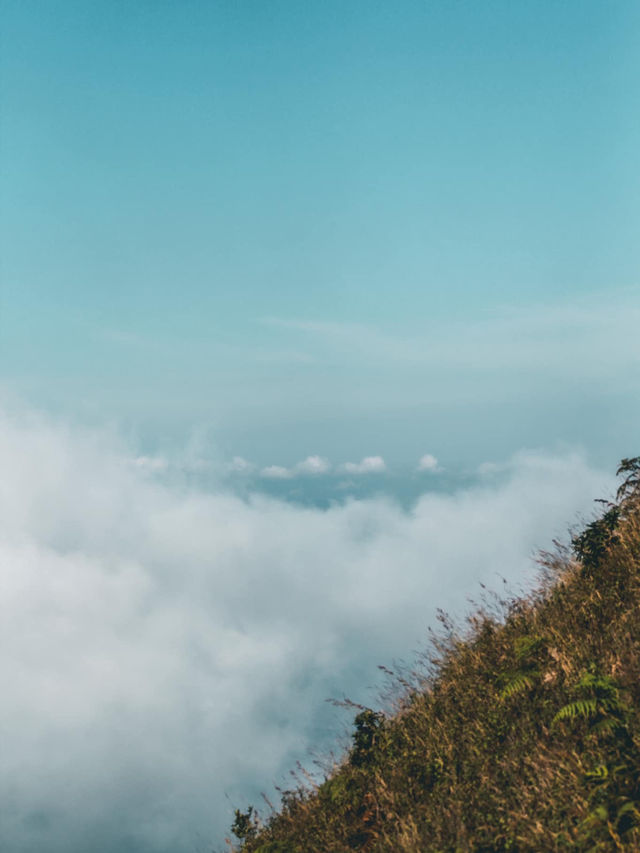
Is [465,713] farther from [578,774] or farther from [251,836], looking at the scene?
[251,836]

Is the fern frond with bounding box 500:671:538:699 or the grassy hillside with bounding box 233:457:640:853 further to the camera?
the fern frond with bounding box 500:671:538:699

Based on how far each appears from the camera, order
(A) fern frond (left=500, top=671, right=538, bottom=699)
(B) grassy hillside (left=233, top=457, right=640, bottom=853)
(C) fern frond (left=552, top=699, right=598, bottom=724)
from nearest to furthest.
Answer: (B) grassy hillside (left=233, top=457, right=640, bottom=853), (C) fern frond (left=552, top=699, right=598, bottom=724), (A) fern frond (left=500, top=671, right=538, bottom=699)

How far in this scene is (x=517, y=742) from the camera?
5.21 metres

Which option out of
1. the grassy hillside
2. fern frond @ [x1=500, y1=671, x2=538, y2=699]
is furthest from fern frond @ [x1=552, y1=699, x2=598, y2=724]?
fern frond @ [x1=500, y1=671, x2=538, y2=699]

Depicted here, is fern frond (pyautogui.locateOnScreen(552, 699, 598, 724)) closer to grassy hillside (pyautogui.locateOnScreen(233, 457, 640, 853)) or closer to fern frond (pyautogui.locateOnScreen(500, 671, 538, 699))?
grassy hillside (pyautogui.locateOnScreen(233, 457, 640, 853))

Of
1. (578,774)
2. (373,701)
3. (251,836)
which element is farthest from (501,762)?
(251,836)

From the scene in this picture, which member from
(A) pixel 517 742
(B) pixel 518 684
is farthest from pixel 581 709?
(B) pixel 518 684

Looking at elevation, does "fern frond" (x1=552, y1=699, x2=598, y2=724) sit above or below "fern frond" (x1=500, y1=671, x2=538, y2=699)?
below

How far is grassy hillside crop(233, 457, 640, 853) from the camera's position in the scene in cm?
423

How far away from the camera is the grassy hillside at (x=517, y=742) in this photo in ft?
13.9

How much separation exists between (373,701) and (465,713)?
6.02ft

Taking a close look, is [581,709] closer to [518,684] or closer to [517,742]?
[517,742]

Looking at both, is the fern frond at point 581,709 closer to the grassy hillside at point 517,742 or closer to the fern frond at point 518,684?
the grassy hillside at point 517,742

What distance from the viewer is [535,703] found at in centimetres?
566
